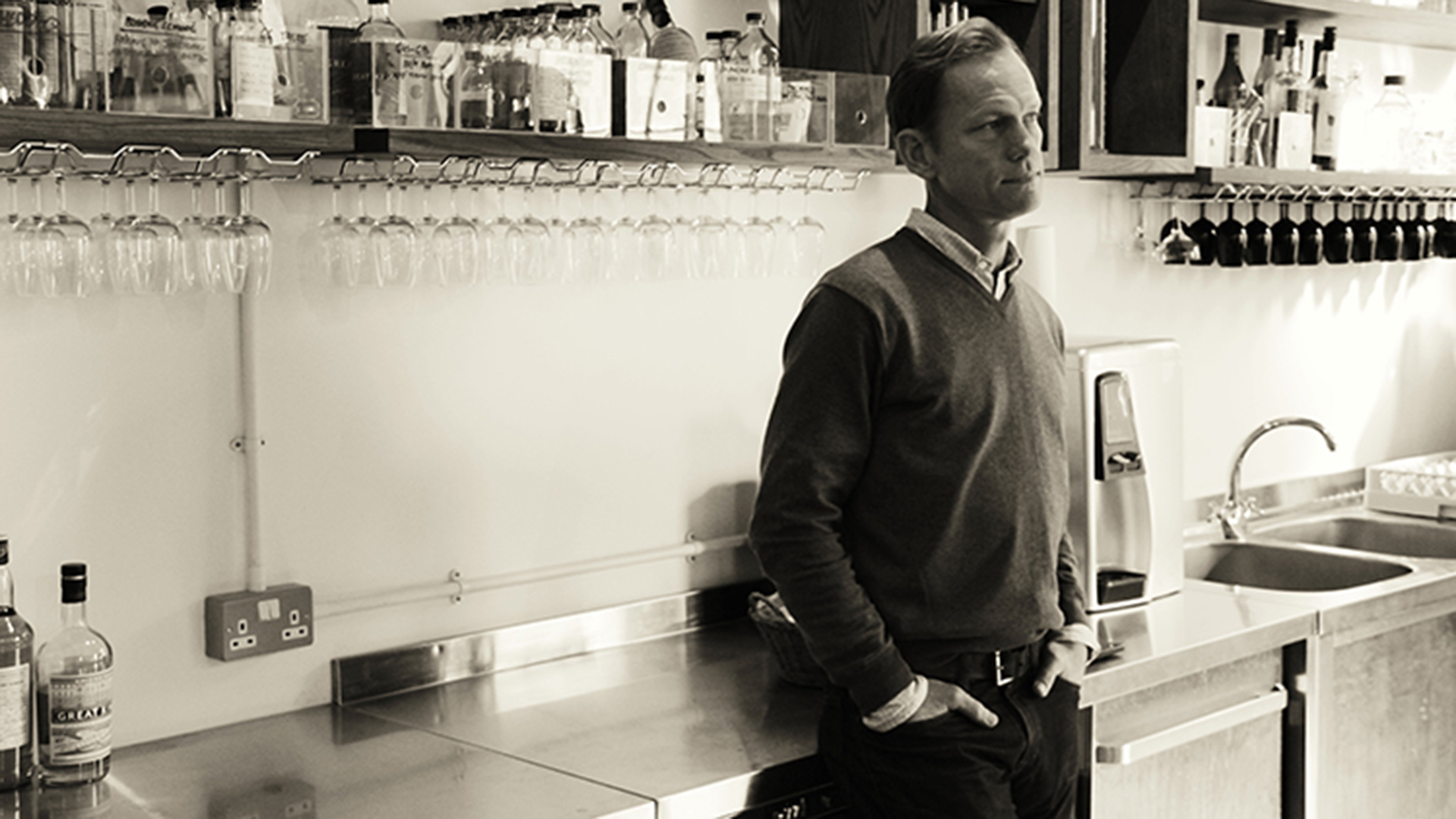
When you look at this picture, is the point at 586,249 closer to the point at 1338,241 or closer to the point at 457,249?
the point at 457,249

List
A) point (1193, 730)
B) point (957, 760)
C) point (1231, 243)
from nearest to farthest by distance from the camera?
point (957, 760) < point (1193, 730) < point (1231, 243)

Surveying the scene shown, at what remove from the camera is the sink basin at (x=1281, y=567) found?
3588mm

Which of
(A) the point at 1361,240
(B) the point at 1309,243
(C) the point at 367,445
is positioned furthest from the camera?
(A) the point at 1361,240

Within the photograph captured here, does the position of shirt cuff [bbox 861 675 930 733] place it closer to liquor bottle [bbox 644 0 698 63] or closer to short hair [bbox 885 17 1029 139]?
short hair [bbox 885 17 1029 139]

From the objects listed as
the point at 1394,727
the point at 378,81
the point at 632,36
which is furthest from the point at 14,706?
the point at 1394,727

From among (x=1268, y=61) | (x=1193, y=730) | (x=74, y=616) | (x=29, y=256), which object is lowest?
(x=1193, y=730)

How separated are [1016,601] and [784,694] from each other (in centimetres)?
52

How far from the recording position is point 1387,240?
418 centimetres

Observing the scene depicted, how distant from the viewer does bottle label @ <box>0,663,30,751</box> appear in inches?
78.9

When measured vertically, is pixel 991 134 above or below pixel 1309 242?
above

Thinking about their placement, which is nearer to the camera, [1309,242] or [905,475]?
[905,475]

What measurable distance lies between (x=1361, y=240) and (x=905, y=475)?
2.49 meters

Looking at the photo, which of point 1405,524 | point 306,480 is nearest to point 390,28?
point 306,480

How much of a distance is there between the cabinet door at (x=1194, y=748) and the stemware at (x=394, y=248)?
1.27 metres
